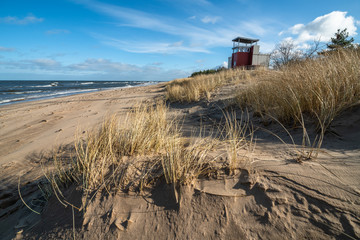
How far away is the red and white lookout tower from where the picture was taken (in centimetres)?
1833

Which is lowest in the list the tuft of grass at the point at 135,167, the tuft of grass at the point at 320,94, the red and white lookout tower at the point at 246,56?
the tuft of grass at the point at 135,167

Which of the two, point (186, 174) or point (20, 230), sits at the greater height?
point (186, 174)

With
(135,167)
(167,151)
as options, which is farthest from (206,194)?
(135,167)

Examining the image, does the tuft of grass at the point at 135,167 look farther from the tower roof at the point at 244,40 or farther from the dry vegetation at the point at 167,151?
the tower roof at the point at 244,40

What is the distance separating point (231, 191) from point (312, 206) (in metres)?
0.46

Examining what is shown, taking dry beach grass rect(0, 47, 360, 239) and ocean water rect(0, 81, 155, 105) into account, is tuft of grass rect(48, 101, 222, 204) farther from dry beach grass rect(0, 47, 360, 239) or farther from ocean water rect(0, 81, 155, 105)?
ocean water rect(0, 81, 155, 105)

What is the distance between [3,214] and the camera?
1.54 m

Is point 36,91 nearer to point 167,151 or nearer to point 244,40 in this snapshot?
point 167,151

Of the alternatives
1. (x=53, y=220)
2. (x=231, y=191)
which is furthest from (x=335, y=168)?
(x=53, y=220)

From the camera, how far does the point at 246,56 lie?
19.2 m

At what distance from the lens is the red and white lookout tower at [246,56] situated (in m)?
18.3

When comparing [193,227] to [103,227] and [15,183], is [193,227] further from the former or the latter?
[15,183]

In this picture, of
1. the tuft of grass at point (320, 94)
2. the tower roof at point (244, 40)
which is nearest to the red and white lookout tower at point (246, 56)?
the tower roof at point (244, 40)

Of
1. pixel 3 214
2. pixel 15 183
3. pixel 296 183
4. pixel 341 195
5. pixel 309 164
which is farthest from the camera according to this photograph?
pixel 15 183
